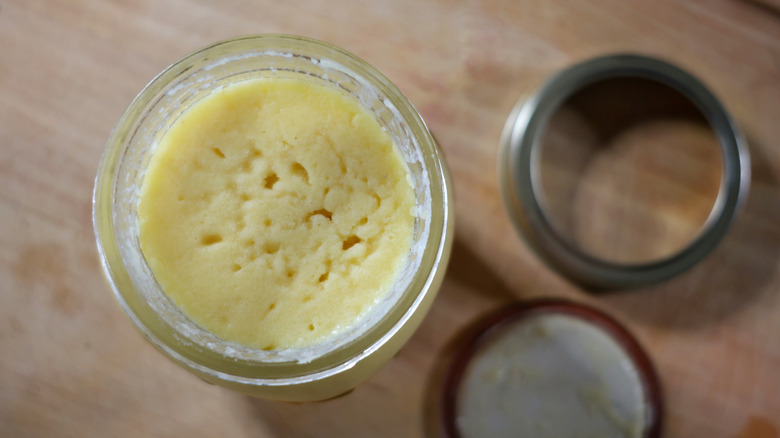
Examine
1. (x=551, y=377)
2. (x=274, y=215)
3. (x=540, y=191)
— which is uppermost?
(x=274, y=215)

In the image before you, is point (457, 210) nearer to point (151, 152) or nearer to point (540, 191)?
point (540, 191)

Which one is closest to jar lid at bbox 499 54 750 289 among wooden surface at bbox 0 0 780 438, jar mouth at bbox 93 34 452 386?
wooden surface at bbox 0 0 780 438

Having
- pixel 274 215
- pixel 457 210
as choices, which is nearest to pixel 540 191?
pixel 457 210

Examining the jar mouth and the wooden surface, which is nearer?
the jar mouth

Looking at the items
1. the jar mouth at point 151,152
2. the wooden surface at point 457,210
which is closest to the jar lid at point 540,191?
the wooden surface at point 457,210

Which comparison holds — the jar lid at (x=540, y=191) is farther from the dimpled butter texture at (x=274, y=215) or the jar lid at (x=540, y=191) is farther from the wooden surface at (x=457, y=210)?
the dimpled butter texture at (x=274, y=215)

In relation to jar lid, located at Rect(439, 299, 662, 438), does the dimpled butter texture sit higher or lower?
higher

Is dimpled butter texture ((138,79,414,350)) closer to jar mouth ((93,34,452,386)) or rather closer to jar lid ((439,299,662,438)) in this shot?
jar mouth ((93,34,452,386))
